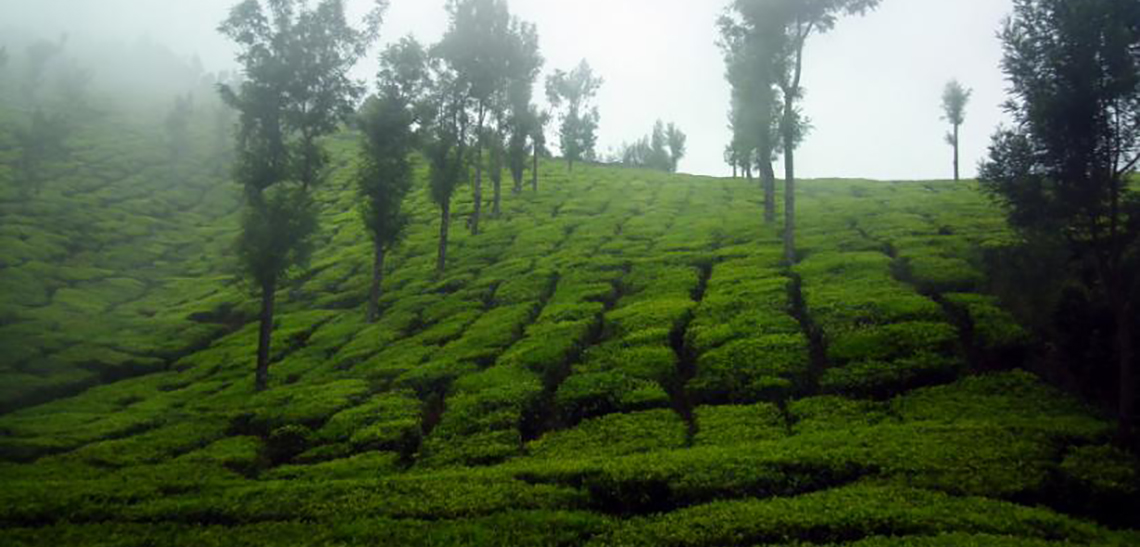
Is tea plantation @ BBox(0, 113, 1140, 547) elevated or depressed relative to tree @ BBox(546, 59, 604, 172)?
depressed

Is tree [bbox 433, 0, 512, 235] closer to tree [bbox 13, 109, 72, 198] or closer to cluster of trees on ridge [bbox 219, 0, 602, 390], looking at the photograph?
cluster of trees on ridge [bbox 219, 0, 602, 390]

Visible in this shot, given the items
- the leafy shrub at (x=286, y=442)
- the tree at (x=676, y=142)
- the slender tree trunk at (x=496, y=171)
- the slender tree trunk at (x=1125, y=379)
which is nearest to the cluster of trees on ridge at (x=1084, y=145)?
the slender tree trunk at (x=1125, y=379)

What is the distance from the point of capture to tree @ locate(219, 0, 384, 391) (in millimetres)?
35250

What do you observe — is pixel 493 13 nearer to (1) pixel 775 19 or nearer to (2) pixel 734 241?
(1) pixel 775 19

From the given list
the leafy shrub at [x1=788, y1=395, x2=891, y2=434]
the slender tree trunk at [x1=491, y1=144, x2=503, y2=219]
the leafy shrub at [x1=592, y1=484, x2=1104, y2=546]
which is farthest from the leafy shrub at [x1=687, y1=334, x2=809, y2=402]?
the slender tree trunk at [x1=491, y1=144, x2=503, y2=219]

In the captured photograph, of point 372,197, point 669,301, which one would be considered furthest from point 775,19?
point 372,197

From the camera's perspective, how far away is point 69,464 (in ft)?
80.9

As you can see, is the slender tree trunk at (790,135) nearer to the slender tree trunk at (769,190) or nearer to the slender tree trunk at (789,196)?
the slender tree trunk at (789,196)

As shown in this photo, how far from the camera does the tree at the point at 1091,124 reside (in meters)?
20.3

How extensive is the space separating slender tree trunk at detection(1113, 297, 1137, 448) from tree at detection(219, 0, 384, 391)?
3721 centimetres

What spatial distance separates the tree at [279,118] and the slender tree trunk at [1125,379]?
37.2 metres

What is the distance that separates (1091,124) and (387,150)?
128ft

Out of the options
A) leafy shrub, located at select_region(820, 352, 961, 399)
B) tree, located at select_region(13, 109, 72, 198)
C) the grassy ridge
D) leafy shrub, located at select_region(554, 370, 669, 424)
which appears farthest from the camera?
tree, located at select_region(13, 109, 72, 198)

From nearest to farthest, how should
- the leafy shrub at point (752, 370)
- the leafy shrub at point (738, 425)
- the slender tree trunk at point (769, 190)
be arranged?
the leafy shrub at point (738, 425), the leafy shrub at point (752, 370), the slender tree trunk at point (769, 190)
